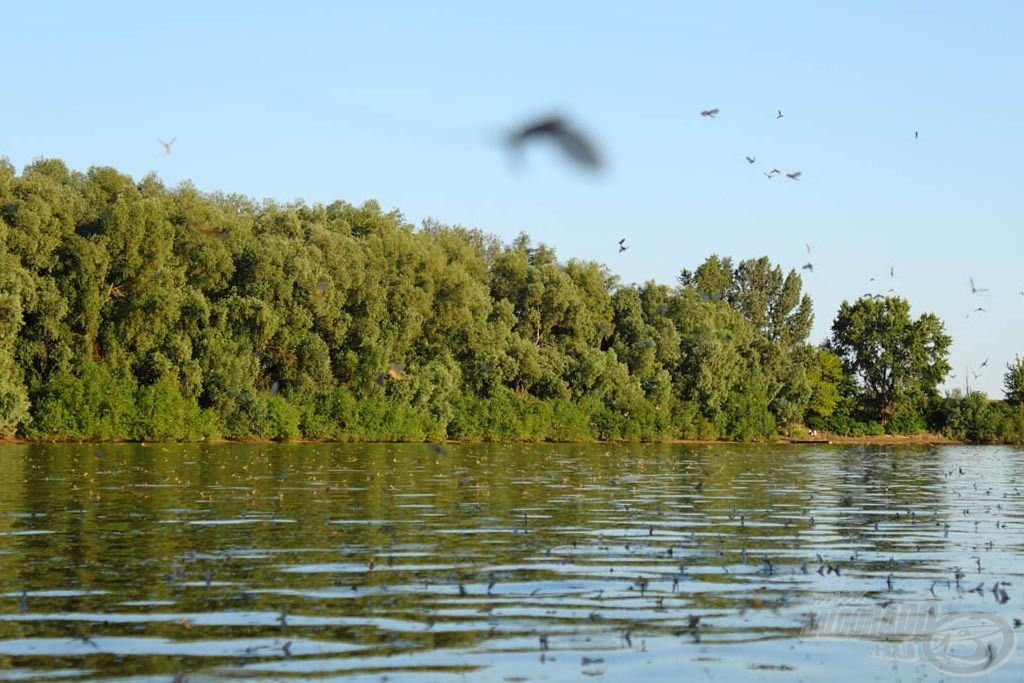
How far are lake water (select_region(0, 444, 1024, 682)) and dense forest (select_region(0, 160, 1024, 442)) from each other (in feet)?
108

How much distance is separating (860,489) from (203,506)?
56.9 feet

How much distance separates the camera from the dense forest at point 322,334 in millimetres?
62344

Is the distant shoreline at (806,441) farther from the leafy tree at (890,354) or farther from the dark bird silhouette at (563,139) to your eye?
the dark bird silhouette at (563,139)

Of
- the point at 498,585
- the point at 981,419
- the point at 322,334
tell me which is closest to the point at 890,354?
the point at 981,419

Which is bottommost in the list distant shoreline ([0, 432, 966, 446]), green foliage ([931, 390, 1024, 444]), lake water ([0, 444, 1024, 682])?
lake water ([0, 444, 1024, 682])

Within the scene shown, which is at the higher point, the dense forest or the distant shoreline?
the dense forest

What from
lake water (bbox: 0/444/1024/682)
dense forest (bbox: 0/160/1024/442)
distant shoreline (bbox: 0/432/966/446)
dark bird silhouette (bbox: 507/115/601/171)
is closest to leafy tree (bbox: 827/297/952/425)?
distant shoreline (bbox: 0/432/966/446)

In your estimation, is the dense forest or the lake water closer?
the lake water

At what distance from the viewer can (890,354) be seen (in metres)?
130

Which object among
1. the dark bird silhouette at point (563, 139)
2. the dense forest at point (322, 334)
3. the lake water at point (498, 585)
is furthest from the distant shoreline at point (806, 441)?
the dark bird silhouette at point (563, 139)

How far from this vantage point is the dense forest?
62.3m

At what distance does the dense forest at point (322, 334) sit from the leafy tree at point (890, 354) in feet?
80.5

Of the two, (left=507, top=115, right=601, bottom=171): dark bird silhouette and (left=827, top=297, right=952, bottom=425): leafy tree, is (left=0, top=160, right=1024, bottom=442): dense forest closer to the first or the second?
(left=827, top=297, right=952, bottom=425): leafy tree

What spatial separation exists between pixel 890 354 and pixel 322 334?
72.9 meters
